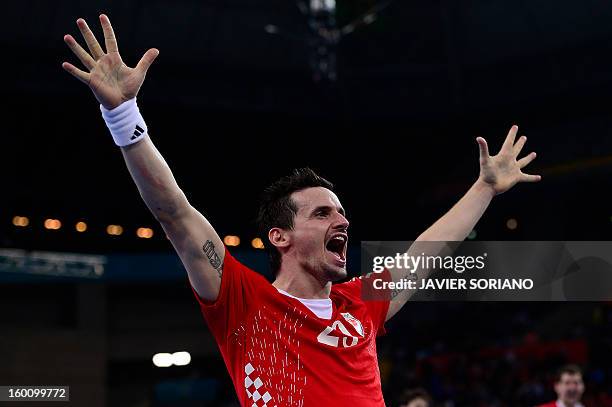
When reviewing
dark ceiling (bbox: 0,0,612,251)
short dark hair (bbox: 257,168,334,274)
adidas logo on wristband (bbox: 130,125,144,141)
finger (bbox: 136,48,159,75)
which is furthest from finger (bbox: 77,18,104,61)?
dark ceiling (bbox: 0,0,612,251)

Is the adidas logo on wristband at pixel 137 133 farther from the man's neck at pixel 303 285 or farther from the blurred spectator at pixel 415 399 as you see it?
the blurred spectator at pixel 415 399

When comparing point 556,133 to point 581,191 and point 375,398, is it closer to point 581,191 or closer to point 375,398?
point 581,191

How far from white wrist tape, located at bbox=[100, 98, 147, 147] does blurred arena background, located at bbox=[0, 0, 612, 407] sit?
17481 mm

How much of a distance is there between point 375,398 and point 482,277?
14.0ft

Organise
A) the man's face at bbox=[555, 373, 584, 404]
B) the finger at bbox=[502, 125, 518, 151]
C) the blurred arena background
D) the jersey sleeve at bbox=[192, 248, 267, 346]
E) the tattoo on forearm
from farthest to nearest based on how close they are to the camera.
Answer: the blurred arena background, the man's face at bbox=[555, 373, 584, 404], the finger at bbox=[502, 125, 518, 151], the jersey sleeve at bbox=[192, 248, 267, 346], the tattoo on forearm

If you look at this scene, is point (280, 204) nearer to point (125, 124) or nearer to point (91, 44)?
point (125, 124)

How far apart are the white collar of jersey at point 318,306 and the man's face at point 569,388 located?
19.0 feet

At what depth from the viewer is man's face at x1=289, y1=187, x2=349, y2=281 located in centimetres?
375

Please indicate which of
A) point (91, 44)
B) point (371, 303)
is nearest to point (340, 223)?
point (371, 303)

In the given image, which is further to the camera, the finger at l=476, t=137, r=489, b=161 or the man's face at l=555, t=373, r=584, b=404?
the man's face at l=555, t=373, r=584, b=404

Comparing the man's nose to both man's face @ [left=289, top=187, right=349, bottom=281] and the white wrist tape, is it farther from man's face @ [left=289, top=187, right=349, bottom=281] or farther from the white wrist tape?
the white wrist tape

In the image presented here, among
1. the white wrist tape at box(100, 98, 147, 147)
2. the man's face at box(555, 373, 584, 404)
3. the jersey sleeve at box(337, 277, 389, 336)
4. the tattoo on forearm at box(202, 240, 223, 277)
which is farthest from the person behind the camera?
the man's face at box(555, 373, 584, 404)

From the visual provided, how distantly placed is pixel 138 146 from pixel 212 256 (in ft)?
1.77

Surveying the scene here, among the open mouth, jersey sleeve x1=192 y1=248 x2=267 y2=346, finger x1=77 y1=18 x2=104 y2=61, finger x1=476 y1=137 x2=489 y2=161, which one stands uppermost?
finger x1=476 y1=137 x2=489 y2=161
